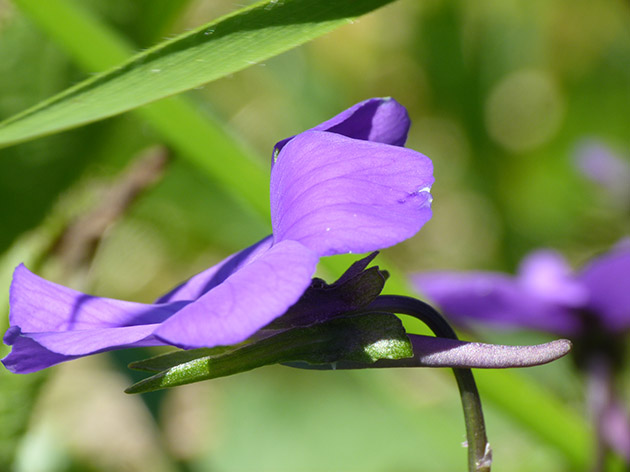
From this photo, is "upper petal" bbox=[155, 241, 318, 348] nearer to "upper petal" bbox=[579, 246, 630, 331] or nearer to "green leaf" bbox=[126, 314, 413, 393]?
"green leaf" bbox=[126, 314, 413, 393]

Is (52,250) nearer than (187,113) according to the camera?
No

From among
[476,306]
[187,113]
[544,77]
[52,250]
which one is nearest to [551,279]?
[476,306]

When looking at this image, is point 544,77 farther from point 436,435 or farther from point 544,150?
point 436,435

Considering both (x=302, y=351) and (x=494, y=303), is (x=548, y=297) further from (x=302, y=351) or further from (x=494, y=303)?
(x=302, y=351)

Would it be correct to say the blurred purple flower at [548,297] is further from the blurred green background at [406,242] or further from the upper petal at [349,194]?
the upper petal at [349,194]

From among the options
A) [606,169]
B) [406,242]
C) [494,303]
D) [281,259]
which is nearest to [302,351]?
[281,259]

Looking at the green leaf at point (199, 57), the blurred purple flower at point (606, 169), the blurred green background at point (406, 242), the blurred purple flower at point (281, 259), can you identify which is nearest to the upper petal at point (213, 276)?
the blurred purple flower at point (281, 259)

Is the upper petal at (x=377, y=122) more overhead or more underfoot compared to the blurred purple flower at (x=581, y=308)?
more overhead
